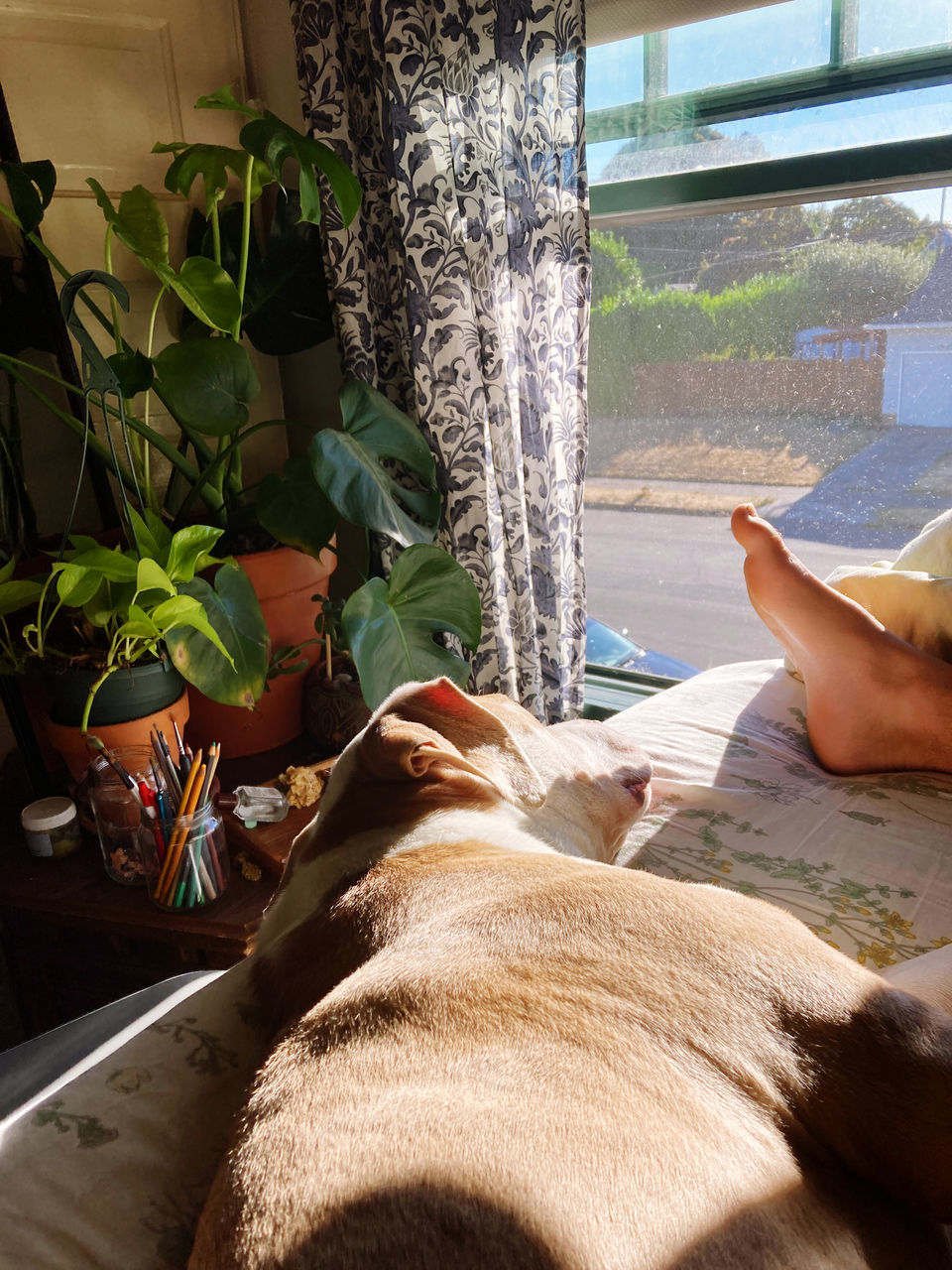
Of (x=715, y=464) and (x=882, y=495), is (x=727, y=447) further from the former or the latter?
(x=882, y=495)

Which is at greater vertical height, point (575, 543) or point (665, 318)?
point (665, 318)

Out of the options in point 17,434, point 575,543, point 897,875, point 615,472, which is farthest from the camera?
point 615,472

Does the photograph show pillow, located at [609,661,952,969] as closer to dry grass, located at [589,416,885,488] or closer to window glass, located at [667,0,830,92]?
dry grass, located at [589,416,885,488]

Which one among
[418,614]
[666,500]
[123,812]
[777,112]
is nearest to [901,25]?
[777,112]

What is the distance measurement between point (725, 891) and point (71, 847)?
1151mm

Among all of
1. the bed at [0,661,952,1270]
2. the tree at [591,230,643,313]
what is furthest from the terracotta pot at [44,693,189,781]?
the tree at [591,230,643,313]

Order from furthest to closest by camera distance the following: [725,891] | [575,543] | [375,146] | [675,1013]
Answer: [575,543]
[375,146]
[725,891]
[675,1013]

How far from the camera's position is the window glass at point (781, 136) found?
1665 millimetres

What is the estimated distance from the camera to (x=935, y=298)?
1788 mm

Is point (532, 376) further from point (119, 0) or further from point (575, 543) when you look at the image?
point (119, 0)

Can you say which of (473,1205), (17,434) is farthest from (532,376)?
(473,1205)

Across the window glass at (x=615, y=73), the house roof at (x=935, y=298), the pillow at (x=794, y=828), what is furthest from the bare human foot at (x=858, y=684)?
the window glass at (x=615, y=73)

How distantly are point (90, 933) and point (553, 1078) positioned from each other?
115 centimetres

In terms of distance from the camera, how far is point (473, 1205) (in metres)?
0.43
